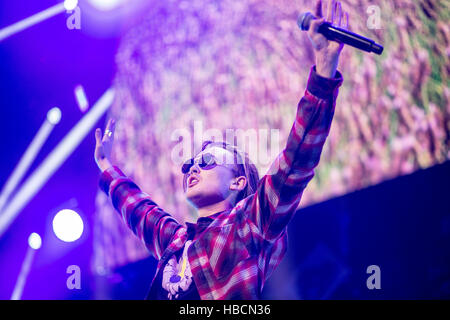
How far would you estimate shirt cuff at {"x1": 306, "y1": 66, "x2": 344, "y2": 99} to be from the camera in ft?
4.20

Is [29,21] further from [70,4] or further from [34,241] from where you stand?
[34,241]

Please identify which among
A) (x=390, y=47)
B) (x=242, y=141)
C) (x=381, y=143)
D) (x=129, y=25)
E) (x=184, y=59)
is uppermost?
(x=129, y=25)

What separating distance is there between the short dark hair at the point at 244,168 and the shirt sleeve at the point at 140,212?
0.60ft

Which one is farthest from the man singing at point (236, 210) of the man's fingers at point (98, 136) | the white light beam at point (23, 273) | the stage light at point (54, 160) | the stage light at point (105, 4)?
the stage light at point (105, 4)

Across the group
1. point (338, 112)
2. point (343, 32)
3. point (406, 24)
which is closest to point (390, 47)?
point (406, 24)

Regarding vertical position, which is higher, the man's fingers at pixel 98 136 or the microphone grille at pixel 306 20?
the man's fingers at pixel 98 136

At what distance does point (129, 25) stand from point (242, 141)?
0.82m

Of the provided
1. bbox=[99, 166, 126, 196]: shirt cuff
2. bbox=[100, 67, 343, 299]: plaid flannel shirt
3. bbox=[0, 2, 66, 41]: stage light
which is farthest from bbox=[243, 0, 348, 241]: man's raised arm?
bbox=[0, 2, 66, 41]: stage light

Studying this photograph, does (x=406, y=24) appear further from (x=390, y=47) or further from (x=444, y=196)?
(x=444, y=196)

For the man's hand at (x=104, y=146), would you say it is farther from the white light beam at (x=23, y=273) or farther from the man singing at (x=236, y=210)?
the white light beam at (x=23, y=273)

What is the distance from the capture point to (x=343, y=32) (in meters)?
1.23

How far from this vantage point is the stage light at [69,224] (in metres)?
2.08

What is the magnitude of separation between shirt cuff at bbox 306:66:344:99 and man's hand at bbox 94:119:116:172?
3.21ft

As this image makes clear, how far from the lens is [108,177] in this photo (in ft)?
6.25
